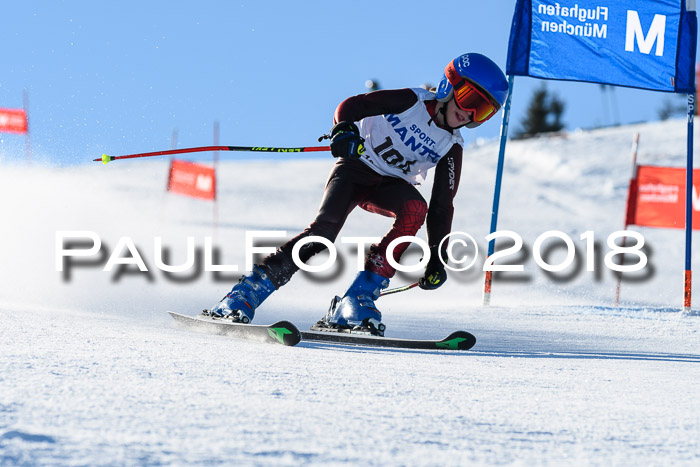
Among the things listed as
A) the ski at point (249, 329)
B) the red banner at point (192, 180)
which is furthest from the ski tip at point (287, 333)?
the red banner at point (192, 180)

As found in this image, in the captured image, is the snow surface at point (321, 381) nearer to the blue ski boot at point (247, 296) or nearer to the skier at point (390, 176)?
the blue ski boot at point (247, 296)

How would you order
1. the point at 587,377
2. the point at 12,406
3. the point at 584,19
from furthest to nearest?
the point at 584,19 → the point at 587,377 → the point at 12,406

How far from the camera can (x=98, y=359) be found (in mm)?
2205

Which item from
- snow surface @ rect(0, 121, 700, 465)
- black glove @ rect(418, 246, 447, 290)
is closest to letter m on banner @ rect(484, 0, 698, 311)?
snow surface @ rect(0, 121, 700, 465)

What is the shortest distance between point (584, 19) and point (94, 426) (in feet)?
20.1

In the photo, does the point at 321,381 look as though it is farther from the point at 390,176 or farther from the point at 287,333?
the point at 390,176

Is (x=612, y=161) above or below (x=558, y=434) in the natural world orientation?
above

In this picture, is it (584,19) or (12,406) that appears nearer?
(12,406)

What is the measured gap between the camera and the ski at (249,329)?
3.22 meters

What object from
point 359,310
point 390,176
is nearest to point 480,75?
point 390,176

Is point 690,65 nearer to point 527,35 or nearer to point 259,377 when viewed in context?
point 527,35

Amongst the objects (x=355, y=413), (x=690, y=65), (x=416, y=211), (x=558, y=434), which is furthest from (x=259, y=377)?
(x=690, y=65)

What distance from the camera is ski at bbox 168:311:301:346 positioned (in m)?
3.22

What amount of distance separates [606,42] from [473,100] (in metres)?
3.31
